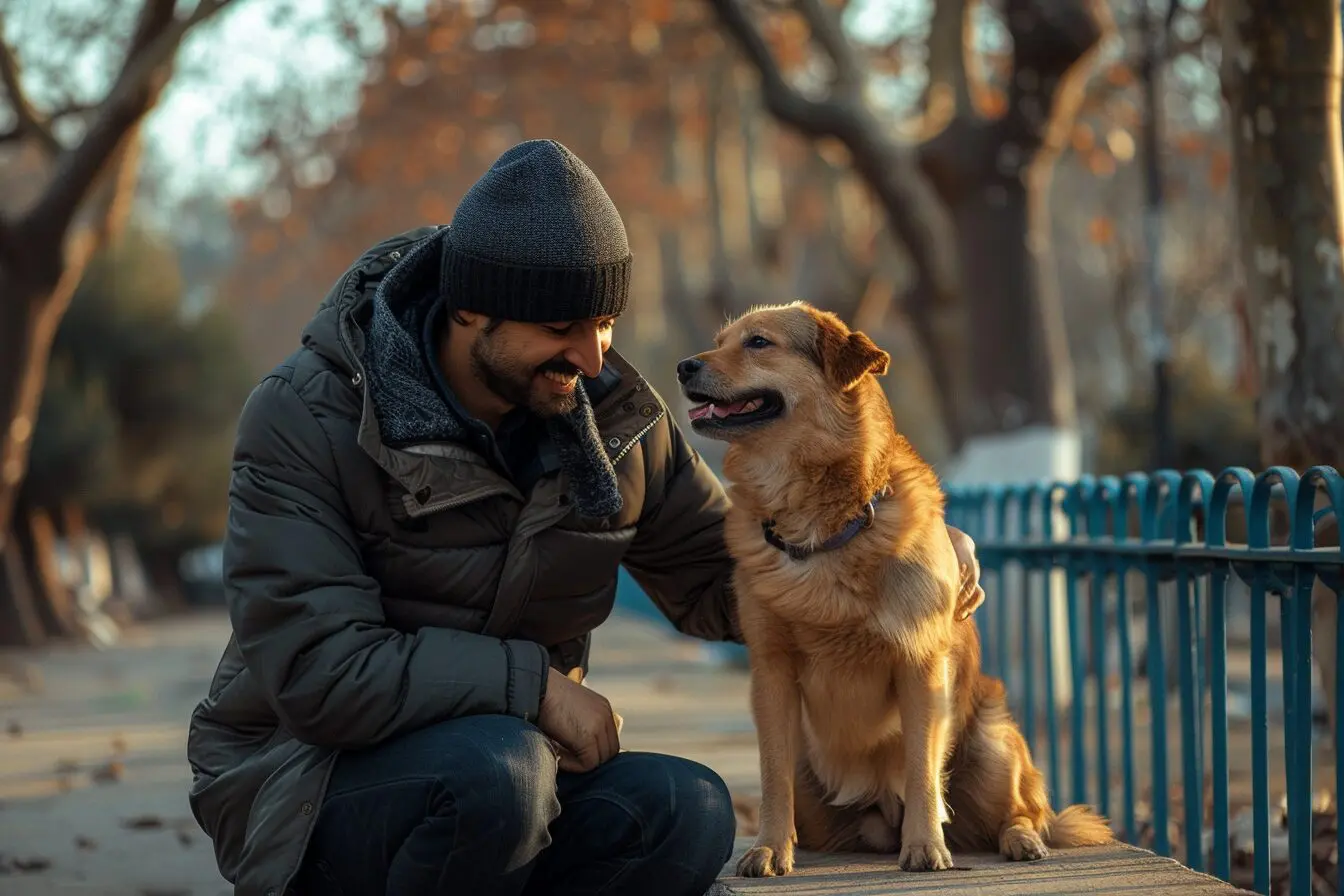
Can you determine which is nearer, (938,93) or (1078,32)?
(1078,32)

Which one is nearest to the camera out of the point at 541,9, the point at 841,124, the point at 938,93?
the point at 841,124

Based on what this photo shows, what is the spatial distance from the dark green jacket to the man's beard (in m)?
0.17

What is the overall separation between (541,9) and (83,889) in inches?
771

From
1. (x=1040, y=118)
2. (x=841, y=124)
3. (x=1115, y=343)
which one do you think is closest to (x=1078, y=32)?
(x=1040, y=118)

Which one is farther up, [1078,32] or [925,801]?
[1078,32]

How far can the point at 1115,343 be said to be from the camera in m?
58.2

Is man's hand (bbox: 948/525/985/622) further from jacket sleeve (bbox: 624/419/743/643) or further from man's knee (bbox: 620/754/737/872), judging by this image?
man's knee (bbox: 620/754/737/872)

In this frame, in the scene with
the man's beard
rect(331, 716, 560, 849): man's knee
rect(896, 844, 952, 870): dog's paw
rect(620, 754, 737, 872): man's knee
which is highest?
the man's beard

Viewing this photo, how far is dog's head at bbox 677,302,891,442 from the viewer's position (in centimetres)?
463

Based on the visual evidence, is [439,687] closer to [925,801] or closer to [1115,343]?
[925,801]

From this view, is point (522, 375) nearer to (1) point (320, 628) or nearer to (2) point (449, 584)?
(2) point (449, 584)

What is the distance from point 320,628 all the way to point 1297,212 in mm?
4319

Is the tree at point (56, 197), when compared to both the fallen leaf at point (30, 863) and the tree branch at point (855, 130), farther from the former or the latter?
the fallen leaf at point (30, 863)

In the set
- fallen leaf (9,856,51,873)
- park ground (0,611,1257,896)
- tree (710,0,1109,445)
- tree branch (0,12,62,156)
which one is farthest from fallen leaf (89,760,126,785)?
tree (710,0,1109,445)
